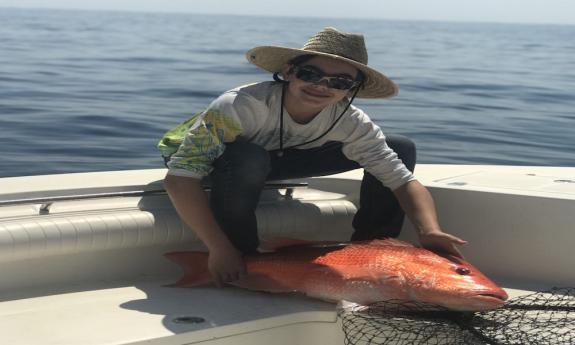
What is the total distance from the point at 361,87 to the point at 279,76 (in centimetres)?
30

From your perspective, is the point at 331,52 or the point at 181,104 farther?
the point at 181,104

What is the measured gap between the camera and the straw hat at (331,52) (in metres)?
3.49

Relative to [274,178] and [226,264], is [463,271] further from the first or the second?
[274,178]

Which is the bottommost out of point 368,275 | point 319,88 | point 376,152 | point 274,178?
point 368,275

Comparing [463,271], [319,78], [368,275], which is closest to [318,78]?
[319,78]

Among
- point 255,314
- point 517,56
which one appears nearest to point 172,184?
point 255,314

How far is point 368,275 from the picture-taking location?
3.31 m

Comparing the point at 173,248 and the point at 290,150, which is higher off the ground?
the point at 290,150

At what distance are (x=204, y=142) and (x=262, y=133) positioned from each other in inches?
12.1

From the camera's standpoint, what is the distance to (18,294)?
11.2 feet

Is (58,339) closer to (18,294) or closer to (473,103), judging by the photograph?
(18,294)

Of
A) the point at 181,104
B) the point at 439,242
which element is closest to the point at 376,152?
the point at 439,242

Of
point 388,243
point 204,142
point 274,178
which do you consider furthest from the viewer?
point 274,178

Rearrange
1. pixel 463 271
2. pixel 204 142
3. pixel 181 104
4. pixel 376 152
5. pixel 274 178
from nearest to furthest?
pixel 463 271 → pixel 204 142 → pixel 376 152 → pixel 274 178 → pixel 181 104
